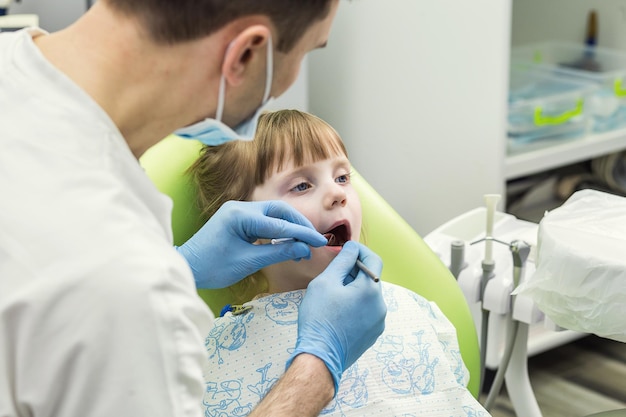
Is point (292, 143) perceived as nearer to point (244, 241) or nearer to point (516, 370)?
point (244, 241)

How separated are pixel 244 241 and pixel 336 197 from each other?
0.17 meters

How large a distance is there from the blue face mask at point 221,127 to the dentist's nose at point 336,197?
0.45m

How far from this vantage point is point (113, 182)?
80 centimetres

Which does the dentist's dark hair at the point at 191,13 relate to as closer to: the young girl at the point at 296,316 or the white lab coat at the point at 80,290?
the white lab coat at the point at 80,290

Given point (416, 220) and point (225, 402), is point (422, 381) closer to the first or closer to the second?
point (225, 402)

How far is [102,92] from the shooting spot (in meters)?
0.87

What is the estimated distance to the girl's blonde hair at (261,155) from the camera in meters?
1.49

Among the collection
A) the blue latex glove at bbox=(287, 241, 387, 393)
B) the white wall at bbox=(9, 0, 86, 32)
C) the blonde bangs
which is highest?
the white wall at bbox=(9, 0, 86, 32)

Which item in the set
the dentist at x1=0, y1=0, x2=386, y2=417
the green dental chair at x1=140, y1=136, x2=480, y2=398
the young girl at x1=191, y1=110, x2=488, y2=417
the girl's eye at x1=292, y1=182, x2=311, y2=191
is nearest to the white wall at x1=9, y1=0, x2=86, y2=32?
the green dental chair at x1=140, y1=136, x2=480, y2=398

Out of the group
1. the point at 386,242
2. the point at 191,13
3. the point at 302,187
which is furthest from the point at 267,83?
the point at 386,242

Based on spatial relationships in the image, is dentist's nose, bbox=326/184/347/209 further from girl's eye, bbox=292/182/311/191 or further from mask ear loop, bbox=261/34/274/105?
mask ear loop, bbox=261/34/274/105

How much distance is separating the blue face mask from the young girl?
1.55ft

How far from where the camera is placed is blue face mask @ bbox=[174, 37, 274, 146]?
917mm

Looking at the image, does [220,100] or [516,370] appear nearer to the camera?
[220,100]
